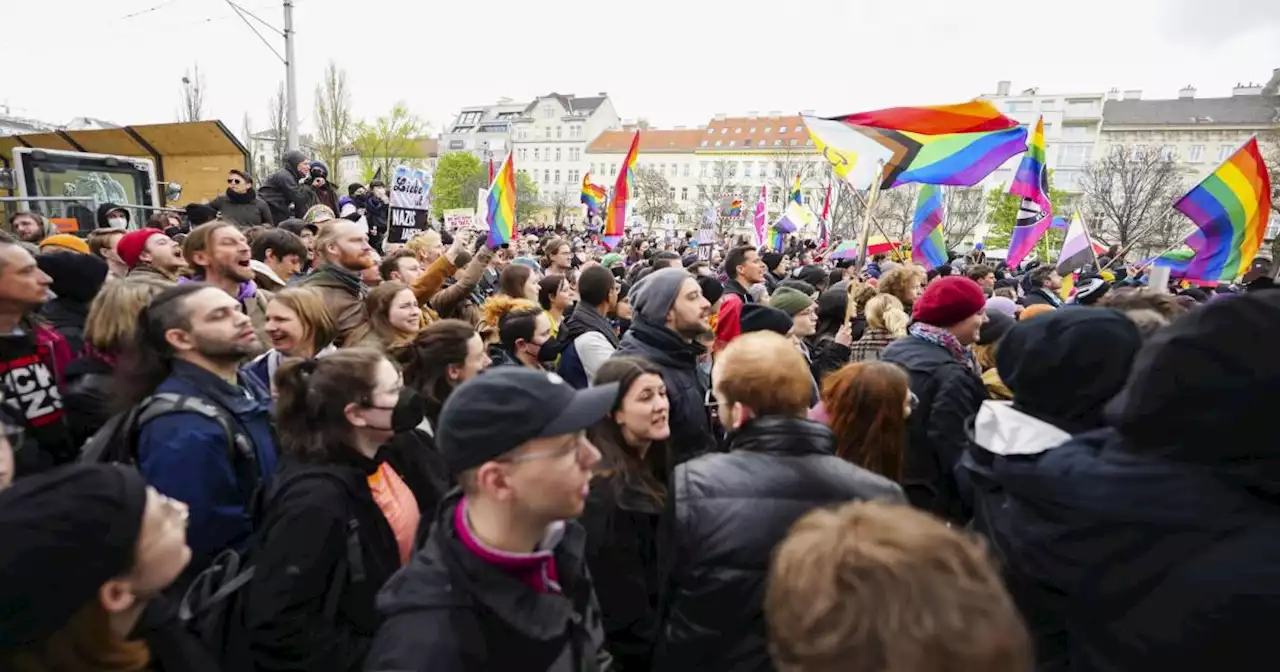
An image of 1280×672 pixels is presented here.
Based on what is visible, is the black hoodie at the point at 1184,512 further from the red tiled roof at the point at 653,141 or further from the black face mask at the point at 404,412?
the red tiled roof at the point at 653,141

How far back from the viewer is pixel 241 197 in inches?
355

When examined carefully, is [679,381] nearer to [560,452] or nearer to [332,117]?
[560,452]

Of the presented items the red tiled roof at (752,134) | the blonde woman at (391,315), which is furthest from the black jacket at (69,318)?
the red tiled roof at (752,134)

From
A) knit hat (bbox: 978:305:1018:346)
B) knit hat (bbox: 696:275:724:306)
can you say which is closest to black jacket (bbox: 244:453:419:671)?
knit hat (bbox: 696:275:724:306)

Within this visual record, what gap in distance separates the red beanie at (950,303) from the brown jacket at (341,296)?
3608 millimetres

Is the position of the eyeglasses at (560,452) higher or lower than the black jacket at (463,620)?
higher

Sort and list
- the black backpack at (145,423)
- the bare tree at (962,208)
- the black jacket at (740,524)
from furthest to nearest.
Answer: the bare tree at (962,208) → the black backpack at (145,423) → the black jacket at (740,524)

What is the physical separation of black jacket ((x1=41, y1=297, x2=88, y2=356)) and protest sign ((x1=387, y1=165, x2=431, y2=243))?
482 cm

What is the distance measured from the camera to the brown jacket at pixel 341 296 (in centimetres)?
444

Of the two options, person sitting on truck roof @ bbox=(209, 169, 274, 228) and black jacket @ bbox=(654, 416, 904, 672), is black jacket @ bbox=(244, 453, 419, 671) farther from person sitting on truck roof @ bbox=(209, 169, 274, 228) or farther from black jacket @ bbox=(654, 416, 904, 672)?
person sitting on truck roof @ bbox=(209, 169, 274, 228)

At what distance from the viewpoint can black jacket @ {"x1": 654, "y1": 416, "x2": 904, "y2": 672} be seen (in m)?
A: 2.11

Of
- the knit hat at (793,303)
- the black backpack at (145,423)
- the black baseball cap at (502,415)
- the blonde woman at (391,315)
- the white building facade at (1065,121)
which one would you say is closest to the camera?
the black baseball cap at (502,415)

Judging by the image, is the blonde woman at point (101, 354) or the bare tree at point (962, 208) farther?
the bare tree at point (962, 208)

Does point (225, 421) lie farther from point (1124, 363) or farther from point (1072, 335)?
point (1124, 363)
